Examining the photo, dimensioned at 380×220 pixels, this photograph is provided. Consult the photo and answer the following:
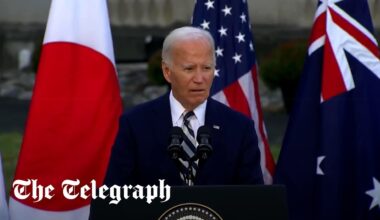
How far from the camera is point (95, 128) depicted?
632 cm

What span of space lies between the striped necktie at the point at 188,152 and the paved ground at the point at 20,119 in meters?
8.06

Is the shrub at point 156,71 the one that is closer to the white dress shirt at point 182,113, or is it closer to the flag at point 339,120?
the flag at point 339,120

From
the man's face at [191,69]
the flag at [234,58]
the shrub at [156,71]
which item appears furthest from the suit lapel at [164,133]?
the shrub at [156,71]

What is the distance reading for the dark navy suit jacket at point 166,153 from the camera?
4395 mm

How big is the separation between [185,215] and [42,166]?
259 cm

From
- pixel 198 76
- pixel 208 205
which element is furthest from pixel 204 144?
pixel 198 76

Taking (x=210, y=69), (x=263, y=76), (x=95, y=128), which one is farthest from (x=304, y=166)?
(x=263, y=76)

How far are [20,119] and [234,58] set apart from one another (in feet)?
26.6

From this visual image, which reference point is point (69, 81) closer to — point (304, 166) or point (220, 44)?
point (220, 44)

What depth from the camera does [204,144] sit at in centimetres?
391

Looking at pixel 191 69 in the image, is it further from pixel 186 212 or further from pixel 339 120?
pixel 339 120

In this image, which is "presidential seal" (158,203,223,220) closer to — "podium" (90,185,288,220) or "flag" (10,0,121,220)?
"podium" (90,185,288,220)

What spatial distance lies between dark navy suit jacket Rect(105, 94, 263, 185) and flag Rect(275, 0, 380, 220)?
2.12m

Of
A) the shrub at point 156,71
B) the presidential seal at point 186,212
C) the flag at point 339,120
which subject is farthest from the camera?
the shrub at point 156,71
